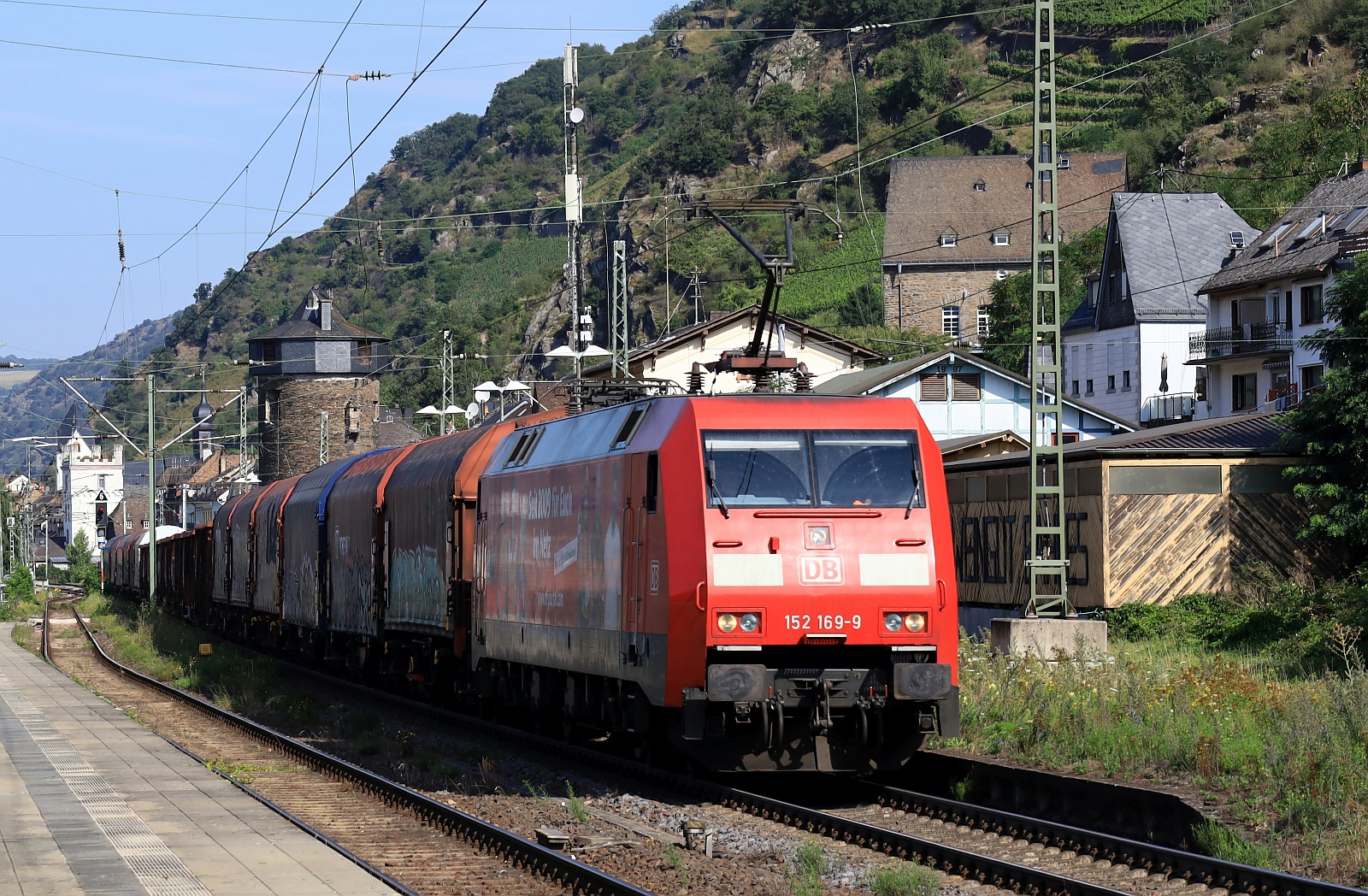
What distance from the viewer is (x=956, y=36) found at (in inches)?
6127

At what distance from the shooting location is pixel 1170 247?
72.5 metres

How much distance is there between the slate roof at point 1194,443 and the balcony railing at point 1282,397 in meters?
21.6

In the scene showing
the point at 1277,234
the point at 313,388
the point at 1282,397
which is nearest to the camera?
the point at 1282,397

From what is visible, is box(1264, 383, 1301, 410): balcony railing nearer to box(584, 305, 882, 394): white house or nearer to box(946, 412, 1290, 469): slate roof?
box(584, 305, 882, 394): white house

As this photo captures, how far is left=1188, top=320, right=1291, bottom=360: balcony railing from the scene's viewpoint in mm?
59344

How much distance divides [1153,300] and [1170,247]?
3.32 m

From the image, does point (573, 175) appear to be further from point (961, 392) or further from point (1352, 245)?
point (1352, 245)

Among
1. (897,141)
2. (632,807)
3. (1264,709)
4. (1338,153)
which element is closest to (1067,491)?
(1264,709)

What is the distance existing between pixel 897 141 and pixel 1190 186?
43.6m

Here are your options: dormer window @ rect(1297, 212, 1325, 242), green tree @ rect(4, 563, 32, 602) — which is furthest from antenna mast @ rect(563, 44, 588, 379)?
green tree @ rect(4, 563, 32, 602)

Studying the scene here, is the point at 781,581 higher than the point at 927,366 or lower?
lower

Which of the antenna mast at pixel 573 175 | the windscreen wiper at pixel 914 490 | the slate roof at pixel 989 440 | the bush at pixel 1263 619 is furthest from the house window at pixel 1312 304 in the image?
the windscreen wiper at pixel 914 490

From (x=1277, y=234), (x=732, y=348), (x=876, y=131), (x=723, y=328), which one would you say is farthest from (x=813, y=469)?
(x=876, y=131)

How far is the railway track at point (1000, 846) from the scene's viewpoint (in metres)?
9.73
